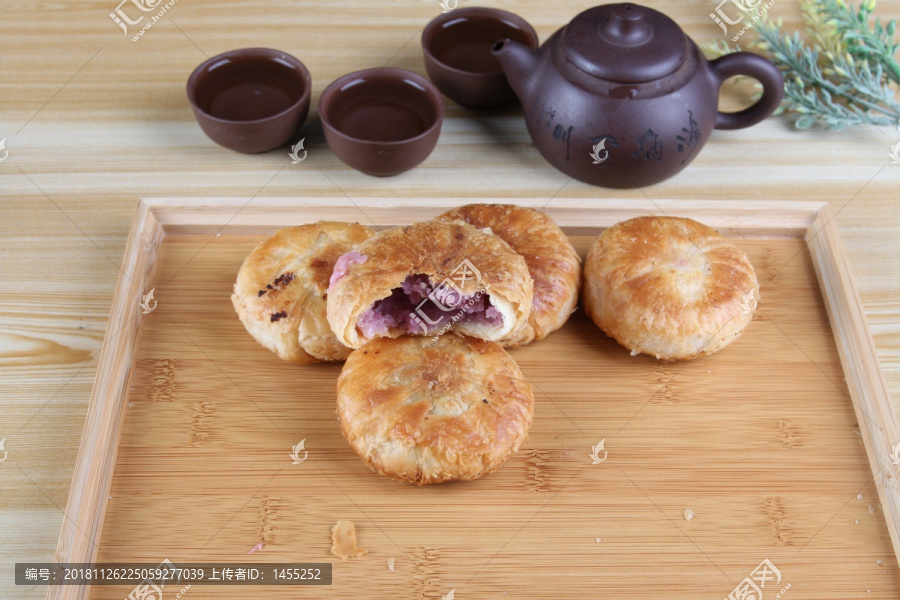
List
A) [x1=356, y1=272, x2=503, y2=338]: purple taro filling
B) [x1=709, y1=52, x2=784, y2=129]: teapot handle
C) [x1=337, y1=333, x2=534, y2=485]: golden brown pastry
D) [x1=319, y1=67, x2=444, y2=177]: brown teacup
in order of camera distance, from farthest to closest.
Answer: [x1=319, y1=67, x2=444, y2=177]: brown teacup → [x1=709, y1=52, x2=784, y2=129]: teapot handle → [x1=356, y1=272, x2=503, y2=338]: purple taro filling → [x1=337, y1=333, x2=534, y2=485]: golden brown pastry

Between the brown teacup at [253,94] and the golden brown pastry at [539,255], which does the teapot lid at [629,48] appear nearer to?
the golden brown pastry at [539,255]

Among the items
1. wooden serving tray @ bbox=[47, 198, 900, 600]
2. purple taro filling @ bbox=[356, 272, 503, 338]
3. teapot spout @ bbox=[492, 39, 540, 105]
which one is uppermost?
teapot spout @ bbox=[492, 39, 540, 105]

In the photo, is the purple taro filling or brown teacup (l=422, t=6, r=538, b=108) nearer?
the purple taro filling

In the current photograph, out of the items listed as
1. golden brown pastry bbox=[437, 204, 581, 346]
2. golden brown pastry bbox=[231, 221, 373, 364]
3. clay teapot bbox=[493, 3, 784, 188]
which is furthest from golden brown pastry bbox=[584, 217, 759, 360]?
golden brown pastry bbox=[231, 221, 373, 364]

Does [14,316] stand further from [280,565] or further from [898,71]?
[898,71]

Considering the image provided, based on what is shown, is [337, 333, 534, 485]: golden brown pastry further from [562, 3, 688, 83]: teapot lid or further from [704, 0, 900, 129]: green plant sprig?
[704, 0, 900, 129]: green plant sprig

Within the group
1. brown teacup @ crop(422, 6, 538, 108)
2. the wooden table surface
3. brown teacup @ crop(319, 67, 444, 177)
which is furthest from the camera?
brown teacup @ crop(422, 6, 538, 108)

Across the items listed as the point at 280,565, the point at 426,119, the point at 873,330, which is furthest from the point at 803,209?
the point at 280,565

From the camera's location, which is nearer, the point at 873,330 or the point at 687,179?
the point at 873,330
